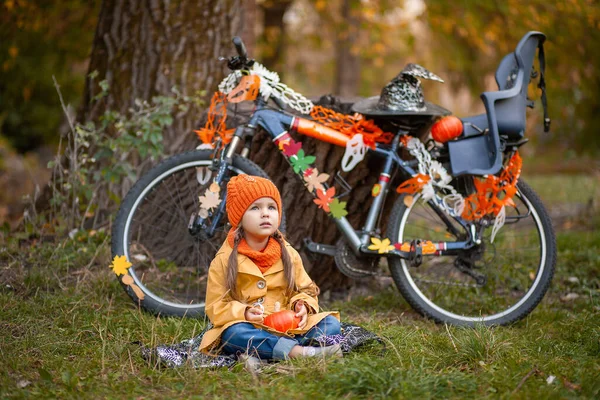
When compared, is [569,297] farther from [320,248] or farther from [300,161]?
[300,161]

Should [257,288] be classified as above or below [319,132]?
below

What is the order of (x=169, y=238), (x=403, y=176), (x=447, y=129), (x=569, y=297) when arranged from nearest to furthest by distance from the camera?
(x=447, y=129)
(x=403, y=176)
(x=569, y=297)
(x=169, y=238)

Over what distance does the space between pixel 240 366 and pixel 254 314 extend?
8.8 inches

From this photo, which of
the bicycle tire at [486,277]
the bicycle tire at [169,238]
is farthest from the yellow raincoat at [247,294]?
the bicycle tire at [486,277]

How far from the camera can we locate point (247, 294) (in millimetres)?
2895

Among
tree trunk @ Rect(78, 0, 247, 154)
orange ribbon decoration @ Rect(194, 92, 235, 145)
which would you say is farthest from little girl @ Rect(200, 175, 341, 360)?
tree trunk @ Rect(78, 0, 247, 154)

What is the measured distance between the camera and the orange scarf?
2.90 m

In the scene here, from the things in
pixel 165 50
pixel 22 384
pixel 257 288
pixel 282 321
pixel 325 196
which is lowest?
pixel 22 384

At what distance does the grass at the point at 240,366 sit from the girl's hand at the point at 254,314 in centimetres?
21

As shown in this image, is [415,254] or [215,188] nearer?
[215,188]

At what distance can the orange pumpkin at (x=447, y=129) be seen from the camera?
12.0 ft

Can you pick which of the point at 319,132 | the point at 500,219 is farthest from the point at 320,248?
the point at 500,219

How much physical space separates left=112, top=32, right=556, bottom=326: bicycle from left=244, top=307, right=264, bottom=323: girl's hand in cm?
76

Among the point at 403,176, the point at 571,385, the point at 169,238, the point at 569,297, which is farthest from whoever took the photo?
the point at 169,238
